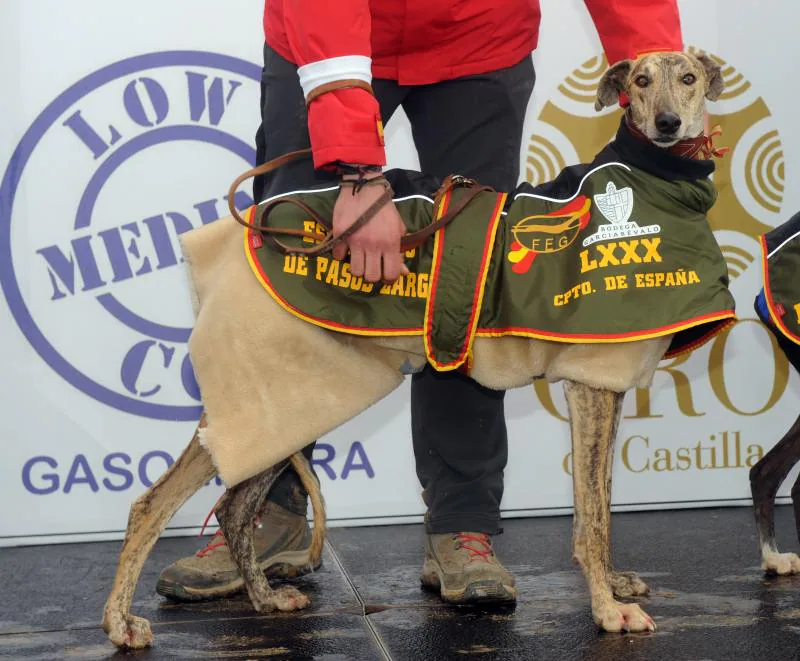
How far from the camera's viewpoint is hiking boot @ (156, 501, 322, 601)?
125 inches

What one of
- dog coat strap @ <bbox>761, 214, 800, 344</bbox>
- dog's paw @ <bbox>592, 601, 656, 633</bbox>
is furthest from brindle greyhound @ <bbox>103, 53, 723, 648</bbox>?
dog coat strap @ <bbox>761, 214, 800, 344</bbox>

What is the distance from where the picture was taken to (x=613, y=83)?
301 centimetres

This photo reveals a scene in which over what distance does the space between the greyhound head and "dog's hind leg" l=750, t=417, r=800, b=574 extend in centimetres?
106

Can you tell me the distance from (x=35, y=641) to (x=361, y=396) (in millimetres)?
1029

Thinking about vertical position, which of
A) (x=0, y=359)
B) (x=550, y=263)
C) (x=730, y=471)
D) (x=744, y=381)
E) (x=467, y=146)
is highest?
(x=467, y=146)

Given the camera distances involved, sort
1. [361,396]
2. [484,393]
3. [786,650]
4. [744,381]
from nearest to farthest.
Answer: [786,650] < [361,396] < [484,393] < [744,381]

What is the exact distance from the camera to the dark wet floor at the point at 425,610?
8.69 ft

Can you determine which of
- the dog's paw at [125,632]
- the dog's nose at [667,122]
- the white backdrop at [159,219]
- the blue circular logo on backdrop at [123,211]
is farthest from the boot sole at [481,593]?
the blue circular logo on backdrop at [123,211]

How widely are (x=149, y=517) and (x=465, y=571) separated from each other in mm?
885

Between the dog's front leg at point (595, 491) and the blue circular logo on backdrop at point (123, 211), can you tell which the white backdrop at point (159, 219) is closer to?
the blue circular logo on backdrop at point (123, 211)

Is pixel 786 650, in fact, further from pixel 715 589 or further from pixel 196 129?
pixel 196 129

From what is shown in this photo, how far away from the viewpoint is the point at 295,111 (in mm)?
3033

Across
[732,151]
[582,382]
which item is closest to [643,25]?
[582,382]

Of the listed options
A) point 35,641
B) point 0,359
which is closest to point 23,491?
point 0,359
